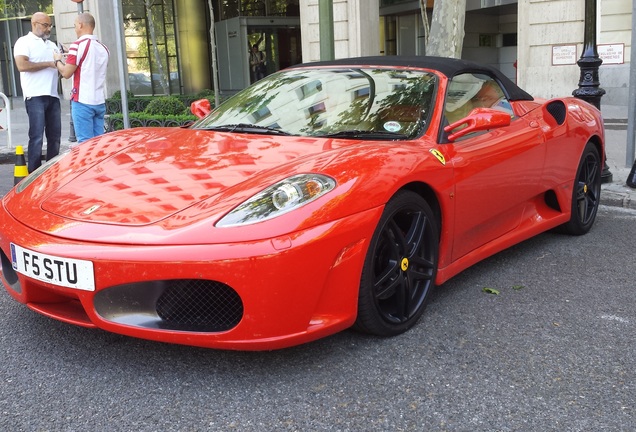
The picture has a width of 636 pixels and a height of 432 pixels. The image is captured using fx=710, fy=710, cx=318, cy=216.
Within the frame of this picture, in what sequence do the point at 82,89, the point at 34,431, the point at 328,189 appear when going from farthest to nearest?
the point at 82,89 → the point at 328,189 → the point at 34,431

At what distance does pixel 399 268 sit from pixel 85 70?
4.89 meters

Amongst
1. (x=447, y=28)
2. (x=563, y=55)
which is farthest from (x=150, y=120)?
(x=563, y=55)

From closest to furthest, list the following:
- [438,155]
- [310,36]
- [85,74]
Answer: [438,155]
[85,74]
[310,36]

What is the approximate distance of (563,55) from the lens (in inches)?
608

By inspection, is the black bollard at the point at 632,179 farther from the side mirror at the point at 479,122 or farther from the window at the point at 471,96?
the side mirror at the point at 479,122

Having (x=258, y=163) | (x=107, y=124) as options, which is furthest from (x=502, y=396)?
(x=107, y=124)

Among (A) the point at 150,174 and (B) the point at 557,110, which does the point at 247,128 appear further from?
(B) the point at 557,110

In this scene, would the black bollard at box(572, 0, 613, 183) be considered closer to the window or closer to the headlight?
the window

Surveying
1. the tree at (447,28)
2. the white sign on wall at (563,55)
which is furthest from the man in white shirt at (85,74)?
the white sign on wall at (563,55)

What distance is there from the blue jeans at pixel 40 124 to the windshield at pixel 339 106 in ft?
13.4

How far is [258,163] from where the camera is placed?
3.22m

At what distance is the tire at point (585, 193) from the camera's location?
5027mm

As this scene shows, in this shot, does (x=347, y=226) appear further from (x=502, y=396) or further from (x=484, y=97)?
(x=484, y=97)

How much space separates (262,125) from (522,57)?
13.5m
